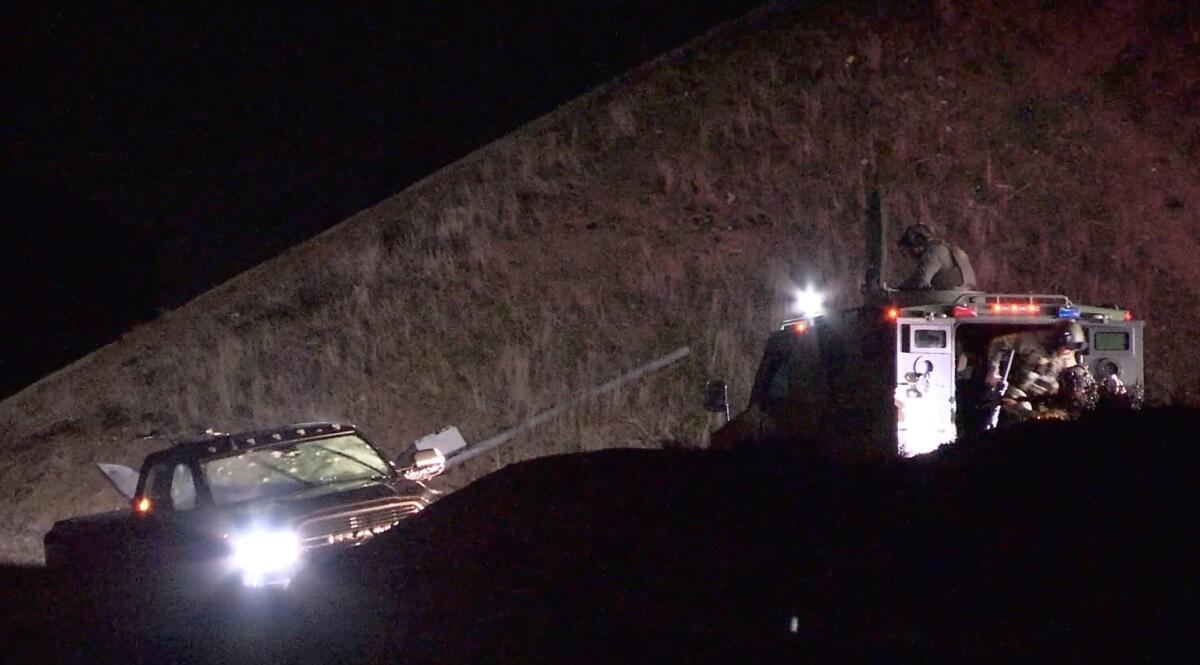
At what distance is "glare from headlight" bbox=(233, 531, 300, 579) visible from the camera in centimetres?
817

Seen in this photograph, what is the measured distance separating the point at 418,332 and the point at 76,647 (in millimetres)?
10741

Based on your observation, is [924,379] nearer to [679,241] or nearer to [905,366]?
[905,366]

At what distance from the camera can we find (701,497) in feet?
19.9

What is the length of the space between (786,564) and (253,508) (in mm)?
4822

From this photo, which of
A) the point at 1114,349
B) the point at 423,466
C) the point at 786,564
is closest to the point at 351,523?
the point at 423,466

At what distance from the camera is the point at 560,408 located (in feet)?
52.6

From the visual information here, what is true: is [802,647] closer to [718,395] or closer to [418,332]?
[718,395]

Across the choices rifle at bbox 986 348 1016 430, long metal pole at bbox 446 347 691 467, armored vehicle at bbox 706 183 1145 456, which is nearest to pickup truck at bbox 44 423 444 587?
armored vehicle at bbox 706 183 1145 456

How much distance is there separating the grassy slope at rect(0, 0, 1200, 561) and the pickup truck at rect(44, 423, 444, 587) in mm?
4897

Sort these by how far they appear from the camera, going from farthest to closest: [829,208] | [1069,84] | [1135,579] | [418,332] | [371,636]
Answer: [1069,84] → [829,208] → [418,332] → [371,636] → [1135,579]

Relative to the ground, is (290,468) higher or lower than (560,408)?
lower

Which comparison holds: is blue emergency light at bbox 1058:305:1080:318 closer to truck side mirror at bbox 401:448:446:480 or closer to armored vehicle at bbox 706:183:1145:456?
armored vehicle at bbox 706:183:1145:456

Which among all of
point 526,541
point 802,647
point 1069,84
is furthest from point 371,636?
point 1069,84

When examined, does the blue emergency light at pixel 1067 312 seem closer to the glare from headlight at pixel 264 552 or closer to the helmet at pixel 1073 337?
the helmet at pixel 1073 337
